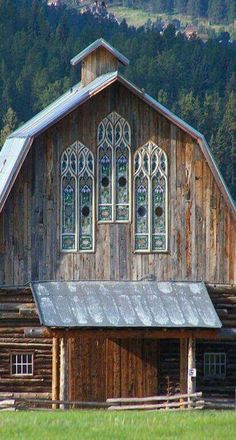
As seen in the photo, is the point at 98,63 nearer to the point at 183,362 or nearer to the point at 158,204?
the point at 158,204

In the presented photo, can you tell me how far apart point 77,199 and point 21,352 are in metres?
3.86

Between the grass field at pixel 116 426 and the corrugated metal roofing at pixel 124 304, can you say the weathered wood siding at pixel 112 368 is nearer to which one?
the corrugated metal roofing at pixel 124 304

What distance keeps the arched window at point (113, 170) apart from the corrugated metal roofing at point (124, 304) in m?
1.67

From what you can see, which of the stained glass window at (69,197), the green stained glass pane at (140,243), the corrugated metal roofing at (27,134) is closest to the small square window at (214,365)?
the green stained glass pane at (140,243)

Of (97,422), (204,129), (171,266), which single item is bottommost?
(97,422)

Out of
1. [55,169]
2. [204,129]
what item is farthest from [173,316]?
[204,129]

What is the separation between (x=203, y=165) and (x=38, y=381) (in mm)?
6369

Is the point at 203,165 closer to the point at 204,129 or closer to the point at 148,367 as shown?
the point at 148,367

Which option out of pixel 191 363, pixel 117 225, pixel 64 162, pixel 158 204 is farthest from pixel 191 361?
pixel 64 162

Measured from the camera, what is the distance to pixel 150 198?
143 feet

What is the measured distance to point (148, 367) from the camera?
1726 inches

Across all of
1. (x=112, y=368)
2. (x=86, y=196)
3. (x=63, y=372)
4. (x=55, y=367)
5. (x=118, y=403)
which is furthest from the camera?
(x=112, y=368)

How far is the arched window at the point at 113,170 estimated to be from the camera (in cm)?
4331

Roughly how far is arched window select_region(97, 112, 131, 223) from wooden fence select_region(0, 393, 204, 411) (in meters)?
4.52
